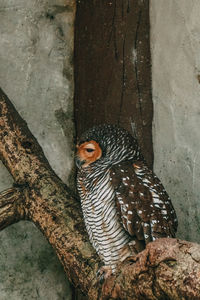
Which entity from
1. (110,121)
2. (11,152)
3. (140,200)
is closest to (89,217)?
(140,200)

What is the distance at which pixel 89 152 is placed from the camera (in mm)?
3020

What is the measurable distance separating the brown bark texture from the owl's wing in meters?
0.82

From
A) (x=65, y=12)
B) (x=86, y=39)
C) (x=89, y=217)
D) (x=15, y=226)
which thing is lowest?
(x=15, y=226)

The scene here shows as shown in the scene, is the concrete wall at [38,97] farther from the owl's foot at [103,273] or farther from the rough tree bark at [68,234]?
the owl's foot at [103,273]

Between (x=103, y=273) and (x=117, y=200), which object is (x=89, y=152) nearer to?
(x=117, y=200)

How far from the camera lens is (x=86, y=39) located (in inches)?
154

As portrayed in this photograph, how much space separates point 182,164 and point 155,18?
1065 millimetres

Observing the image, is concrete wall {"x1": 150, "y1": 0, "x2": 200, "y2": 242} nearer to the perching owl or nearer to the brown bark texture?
the brown bark texture

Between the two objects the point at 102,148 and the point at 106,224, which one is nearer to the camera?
the point at 106,224

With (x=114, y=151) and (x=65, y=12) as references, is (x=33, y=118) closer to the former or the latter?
(x=65, y=12)

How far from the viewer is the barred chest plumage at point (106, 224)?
9.12 feet

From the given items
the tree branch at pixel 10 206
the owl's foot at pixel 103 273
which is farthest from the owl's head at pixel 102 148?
the owl's foot at pixel 103 273

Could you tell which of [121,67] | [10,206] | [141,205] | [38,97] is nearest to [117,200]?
[141,205]

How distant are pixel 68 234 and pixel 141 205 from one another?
0.53 metres
